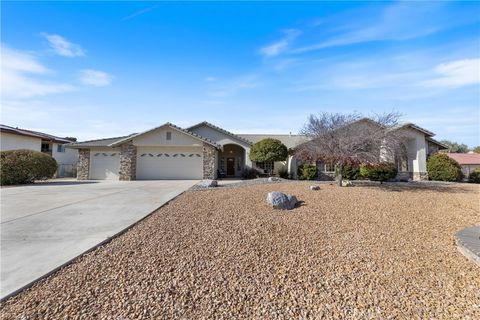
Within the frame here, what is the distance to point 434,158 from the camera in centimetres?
1956

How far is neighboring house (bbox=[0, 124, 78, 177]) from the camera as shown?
74.1ft

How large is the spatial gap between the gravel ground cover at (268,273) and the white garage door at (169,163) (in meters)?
13.2

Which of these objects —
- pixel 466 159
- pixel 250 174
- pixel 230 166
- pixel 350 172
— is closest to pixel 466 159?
pixel 466 159

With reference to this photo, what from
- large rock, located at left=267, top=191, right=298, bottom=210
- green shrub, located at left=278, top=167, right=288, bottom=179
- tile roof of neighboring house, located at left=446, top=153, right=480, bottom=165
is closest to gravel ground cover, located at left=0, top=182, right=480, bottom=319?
large rock, located at left=267, top=191, right=298, bottom=210

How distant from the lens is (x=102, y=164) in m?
20.5

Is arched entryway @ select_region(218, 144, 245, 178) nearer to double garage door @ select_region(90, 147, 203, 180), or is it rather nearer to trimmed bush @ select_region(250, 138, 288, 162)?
trimmed bush @ select_region(250, 138, 288, 162)

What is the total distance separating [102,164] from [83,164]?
156 centimetres

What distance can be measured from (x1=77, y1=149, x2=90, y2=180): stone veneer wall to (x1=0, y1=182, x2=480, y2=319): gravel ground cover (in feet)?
56.8

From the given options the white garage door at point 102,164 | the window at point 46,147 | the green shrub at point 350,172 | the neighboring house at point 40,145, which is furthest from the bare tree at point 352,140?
the window at point 46,147

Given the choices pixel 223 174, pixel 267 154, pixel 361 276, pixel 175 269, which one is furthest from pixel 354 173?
pixel 175 269

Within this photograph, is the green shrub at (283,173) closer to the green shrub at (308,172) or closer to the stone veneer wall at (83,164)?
the green shrub at (308,172)

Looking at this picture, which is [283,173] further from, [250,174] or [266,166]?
[250,174]

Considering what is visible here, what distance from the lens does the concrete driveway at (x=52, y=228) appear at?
4070mm

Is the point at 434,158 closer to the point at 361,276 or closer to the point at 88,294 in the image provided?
the point at 361,276
